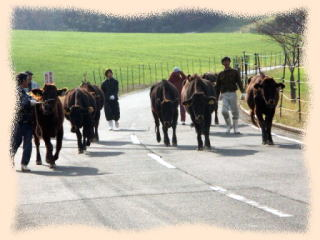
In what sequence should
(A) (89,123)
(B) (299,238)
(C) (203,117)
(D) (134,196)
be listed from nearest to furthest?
1. (B) (299,238)
2. (D) (134,196)
3. (C) (203,117)
4. (A) (89,123)

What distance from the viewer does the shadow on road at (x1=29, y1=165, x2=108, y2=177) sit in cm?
1571

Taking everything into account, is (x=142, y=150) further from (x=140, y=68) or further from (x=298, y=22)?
(x=140, y=68)

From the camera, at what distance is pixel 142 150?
20.2m

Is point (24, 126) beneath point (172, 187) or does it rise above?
above

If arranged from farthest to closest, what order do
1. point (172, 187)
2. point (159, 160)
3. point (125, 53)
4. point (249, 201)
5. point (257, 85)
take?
point (125, 53), point (257, 85), point (159, 160), point (172, 187), point (249, 201)

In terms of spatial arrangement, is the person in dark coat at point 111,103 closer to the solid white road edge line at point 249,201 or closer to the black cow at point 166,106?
the black cow at point 166,106

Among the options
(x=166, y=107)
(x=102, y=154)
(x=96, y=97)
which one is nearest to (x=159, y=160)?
(x=102, y=154)

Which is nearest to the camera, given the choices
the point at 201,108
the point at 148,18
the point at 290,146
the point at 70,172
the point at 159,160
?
the point at 148,18

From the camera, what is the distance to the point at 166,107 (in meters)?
21.4

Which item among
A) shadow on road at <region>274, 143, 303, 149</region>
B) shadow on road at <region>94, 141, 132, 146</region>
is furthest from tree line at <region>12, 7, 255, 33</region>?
shadow on road at <region>94, 141, 132, 146</region>

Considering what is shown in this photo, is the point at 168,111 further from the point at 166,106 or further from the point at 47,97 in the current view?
the point at 47,97

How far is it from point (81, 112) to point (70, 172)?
4819 mm

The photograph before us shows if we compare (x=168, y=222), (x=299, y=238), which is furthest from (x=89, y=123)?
(x=299, y=238)

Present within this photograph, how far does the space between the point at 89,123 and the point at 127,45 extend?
82575 mm
